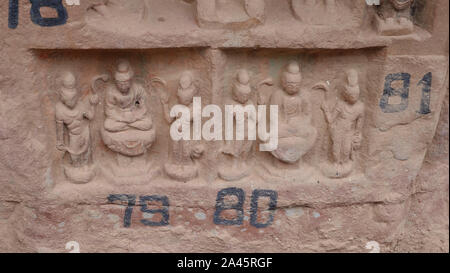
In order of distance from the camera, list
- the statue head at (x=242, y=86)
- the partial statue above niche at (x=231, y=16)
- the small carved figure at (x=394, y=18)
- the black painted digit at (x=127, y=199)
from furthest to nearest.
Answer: the black painted digit at (x=127, y=199)
the statue head at (x=242, y=86)
the small carved figure at (x=394, y=18)
the partial statue above niche at (x=231, y=16)

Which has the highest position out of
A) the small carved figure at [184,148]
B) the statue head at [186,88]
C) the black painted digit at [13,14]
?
the black painted digit at [13,14]

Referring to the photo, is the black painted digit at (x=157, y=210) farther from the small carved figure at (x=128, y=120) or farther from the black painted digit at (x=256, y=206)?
the black painted digit at (x=256, y=206)

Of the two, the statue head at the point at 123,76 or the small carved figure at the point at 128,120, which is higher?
the statue head at the point at 123,76

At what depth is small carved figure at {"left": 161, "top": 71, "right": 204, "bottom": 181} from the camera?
3.18 m

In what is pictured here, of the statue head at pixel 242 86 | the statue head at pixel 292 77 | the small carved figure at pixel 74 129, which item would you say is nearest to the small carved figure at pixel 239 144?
the statue head at pixel 242 86

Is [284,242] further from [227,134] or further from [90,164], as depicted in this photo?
[90,164]

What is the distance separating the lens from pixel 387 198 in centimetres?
352

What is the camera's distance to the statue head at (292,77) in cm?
320

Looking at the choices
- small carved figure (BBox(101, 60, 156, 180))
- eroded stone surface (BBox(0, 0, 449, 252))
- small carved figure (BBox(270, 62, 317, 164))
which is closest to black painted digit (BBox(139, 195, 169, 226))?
eroded stone surface (BBox(0, 0, 449, 252))

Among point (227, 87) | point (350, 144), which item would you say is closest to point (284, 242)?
point (350, 144)

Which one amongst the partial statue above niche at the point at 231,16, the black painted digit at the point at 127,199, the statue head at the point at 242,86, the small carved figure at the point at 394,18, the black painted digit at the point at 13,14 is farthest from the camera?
the black painted digit at the point at 127,199

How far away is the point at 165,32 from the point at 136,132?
680 mm

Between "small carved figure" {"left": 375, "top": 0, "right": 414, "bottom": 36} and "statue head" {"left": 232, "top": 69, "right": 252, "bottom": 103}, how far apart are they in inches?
32.7

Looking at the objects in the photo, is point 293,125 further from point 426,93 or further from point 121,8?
point 121,8
